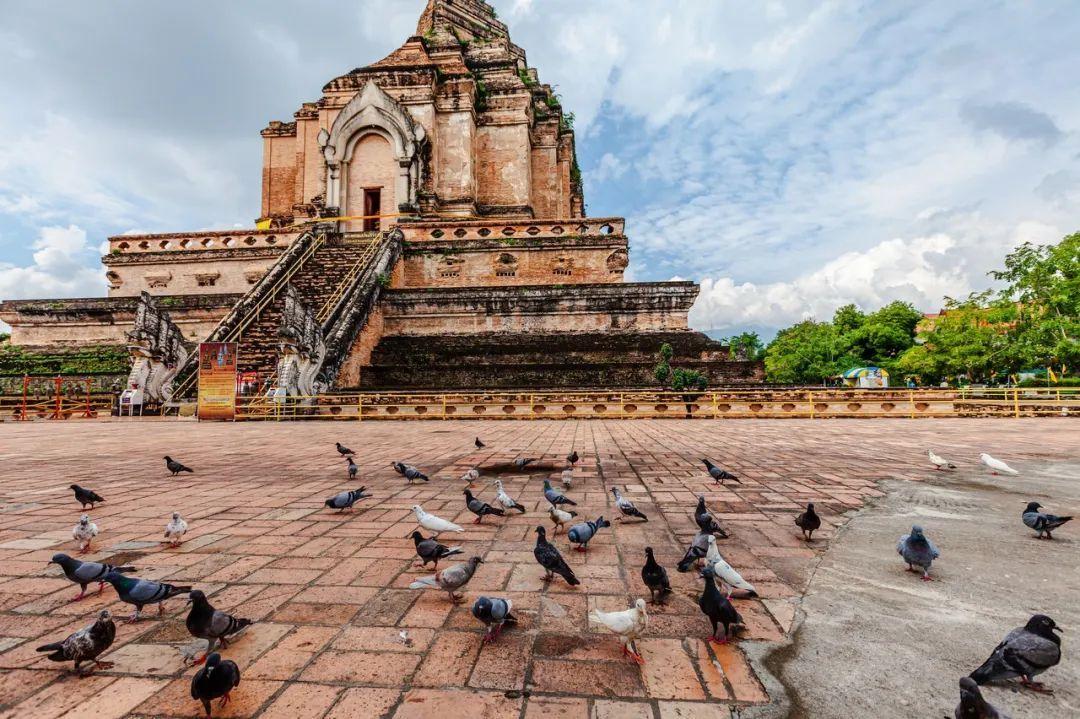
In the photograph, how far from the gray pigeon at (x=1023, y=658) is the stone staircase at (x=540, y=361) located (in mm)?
13786

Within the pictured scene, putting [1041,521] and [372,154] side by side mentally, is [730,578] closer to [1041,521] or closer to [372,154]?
[1041,521]

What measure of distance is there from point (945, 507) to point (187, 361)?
759 inches

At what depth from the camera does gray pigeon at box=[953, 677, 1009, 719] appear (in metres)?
1.74

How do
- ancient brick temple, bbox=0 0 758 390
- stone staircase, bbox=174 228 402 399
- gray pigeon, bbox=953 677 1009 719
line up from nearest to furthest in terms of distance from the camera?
1. gray pigeon, bbox=953 677 1009 719
2. stone staircase, bbox=174 228 402 399
3. ancient brick temple, bbox=0 0 758 390

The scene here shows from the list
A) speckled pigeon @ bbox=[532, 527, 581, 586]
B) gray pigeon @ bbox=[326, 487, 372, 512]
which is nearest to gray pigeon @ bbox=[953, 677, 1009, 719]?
speckled pigeon @ bbox=[532, 527, 581, 586]

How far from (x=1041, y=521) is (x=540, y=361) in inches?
546

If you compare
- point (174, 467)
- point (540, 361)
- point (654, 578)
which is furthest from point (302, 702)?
point (540, 361)

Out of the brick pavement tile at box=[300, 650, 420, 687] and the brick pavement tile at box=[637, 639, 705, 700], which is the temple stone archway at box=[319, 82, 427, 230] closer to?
the brick pavement tile at box=[300, 650, 420, 687]

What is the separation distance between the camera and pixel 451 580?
9.39 ft

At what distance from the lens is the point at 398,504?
513 cm

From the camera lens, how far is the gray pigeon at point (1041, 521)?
3926 mm

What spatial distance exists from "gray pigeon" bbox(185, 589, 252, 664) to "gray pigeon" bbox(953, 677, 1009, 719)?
279 cm

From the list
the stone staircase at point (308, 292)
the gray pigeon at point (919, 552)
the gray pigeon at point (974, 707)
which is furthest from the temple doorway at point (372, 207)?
the gray pigeon at point (974, 707)

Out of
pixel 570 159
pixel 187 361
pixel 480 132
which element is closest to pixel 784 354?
pixel 570 159
